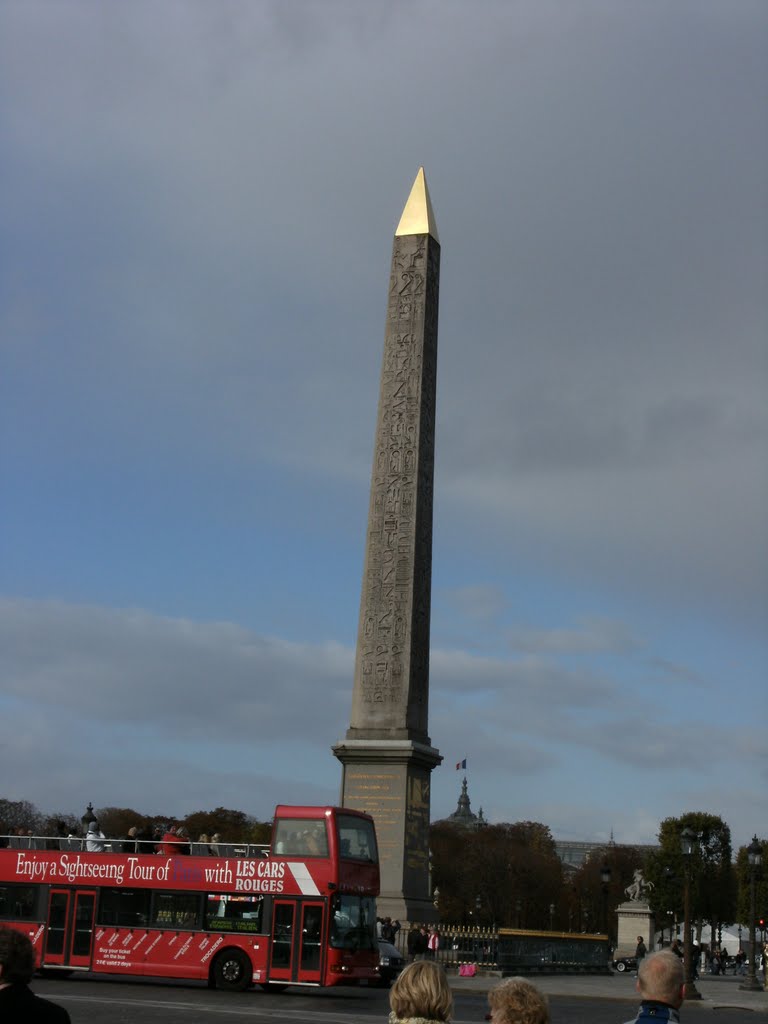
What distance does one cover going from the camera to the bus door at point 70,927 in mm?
22984

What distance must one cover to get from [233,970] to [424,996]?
19.0m

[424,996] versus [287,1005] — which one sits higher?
[424,996]

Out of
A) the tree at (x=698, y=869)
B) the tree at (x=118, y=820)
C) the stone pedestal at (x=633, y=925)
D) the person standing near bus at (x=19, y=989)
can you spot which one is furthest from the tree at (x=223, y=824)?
the person standing near bus at (x=19, y=989)

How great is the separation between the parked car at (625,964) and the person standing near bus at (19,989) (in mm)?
43391

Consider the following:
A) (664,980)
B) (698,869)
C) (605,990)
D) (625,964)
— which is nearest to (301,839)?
(605,990)

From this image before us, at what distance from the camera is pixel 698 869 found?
81.9m

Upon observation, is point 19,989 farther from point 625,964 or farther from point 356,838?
point 625,964

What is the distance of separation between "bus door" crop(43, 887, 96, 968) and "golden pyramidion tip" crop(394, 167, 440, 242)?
1865cm

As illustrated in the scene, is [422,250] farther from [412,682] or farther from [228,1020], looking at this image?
[228,1020]

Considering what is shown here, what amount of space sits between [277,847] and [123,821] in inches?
3147

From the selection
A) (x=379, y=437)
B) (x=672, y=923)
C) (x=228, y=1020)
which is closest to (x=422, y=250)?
(x=379, y=437)

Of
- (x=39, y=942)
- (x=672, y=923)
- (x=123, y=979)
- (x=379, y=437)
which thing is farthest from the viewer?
(x=672, y=923)

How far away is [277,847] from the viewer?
22500 millimetres

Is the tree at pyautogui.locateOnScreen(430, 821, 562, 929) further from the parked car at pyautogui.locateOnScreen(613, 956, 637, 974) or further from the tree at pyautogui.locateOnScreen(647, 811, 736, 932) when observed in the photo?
the parked car at pyautogui.locateOnScreen(613, 956, 637, 974)
